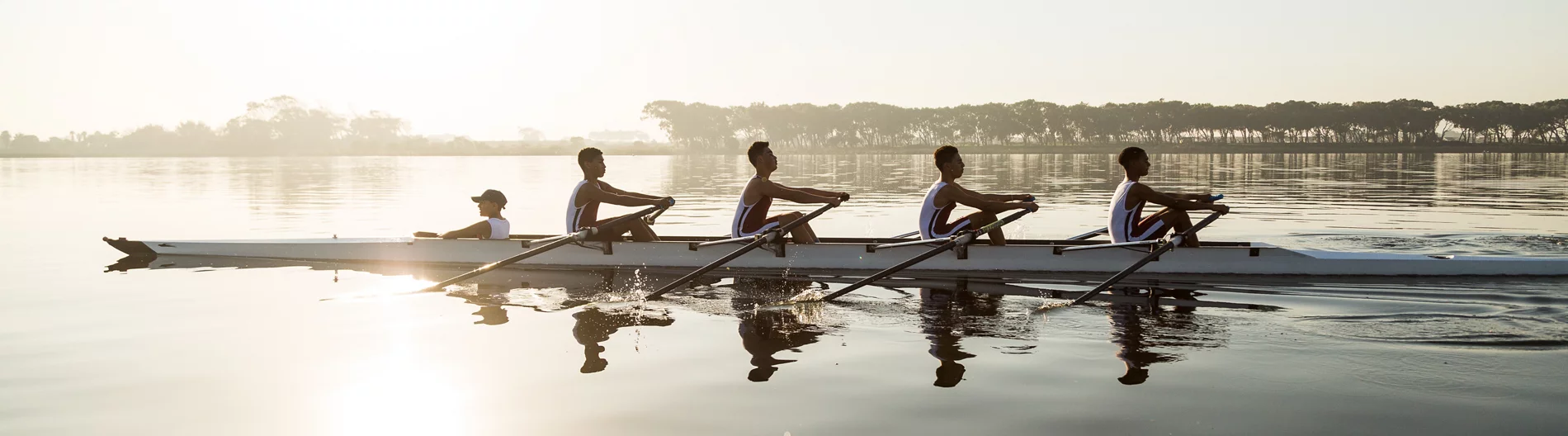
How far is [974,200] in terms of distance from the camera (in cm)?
1123

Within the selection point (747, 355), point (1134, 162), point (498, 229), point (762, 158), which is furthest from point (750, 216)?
point (747, 355)

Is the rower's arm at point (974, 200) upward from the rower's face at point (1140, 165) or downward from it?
downward

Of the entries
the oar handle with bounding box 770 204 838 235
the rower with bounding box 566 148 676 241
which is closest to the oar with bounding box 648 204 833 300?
the oar handle with bounding box 770 204 838 235

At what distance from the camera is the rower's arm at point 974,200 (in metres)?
11.2

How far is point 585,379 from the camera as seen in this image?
7.08m

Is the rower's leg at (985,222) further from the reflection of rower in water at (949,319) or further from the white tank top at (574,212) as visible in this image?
the white tank top at (574,212)

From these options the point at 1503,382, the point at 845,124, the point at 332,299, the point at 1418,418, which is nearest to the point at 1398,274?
the point at 1503,382

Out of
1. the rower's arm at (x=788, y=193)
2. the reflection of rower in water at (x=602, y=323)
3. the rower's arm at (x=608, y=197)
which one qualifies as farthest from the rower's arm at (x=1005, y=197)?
the rower's arm at (x=608, y=197)

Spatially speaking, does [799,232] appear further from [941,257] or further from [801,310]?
[801,310]

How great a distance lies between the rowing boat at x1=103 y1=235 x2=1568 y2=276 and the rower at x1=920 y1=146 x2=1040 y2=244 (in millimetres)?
266

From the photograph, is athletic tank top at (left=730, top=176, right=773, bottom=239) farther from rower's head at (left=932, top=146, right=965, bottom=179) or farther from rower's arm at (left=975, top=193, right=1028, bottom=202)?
rower's arm at (left=975, top=193, right=1028, bottom=202)

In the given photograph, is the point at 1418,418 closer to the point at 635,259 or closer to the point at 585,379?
the point at 585,379

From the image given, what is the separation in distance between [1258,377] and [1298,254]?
5.11m

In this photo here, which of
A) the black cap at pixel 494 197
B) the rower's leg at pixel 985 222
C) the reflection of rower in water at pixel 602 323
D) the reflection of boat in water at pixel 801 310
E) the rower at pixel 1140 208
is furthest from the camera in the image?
the black cap at pixel 494 197
